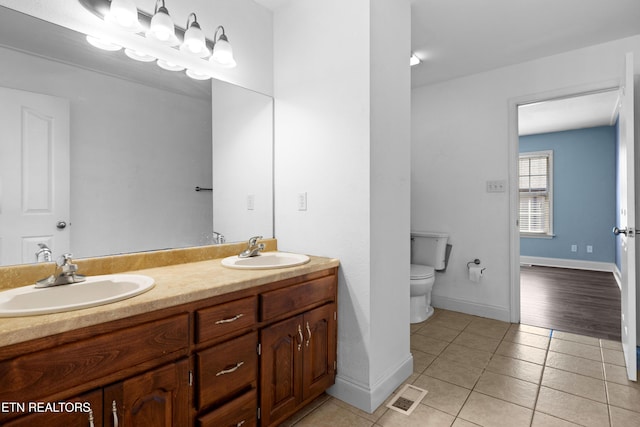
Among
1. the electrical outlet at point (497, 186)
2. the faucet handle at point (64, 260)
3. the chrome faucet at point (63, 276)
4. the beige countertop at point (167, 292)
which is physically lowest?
the beige countertop at point (167, 292)

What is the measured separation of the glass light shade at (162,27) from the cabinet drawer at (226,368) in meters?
1.38

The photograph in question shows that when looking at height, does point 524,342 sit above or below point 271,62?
below

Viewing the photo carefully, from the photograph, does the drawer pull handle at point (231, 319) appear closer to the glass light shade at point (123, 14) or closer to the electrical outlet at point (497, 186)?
the glass light shade at point (123, 14)

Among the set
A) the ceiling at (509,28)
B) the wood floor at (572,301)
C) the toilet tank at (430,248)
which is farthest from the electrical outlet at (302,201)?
the wood floor at (572,301)

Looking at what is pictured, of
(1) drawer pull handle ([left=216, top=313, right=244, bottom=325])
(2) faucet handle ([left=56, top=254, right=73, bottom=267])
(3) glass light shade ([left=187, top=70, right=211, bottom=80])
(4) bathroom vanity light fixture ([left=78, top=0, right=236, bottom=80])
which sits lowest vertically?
(1) drawer pull handle ([left=216, top=313, right=244, bottom=325])

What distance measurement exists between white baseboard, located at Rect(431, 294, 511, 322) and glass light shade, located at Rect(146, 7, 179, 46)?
3127 millimetres

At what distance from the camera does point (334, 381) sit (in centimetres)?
185

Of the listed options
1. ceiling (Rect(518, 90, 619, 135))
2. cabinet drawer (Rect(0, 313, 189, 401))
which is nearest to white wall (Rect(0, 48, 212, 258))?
cabinet drawer (Rect(0, 313, 189, 401))

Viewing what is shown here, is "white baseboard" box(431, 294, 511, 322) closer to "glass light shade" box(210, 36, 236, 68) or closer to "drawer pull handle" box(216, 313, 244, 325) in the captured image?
"drawer pull handle" box(216, 313, 244, 325)

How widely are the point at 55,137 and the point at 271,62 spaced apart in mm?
1281

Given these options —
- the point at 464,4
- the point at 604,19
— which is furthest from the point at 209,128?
the point at 604,19

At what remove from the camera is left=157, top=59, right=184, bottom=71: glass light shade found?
5.51 ft

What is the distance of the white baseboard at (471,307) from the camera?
3.02 metres

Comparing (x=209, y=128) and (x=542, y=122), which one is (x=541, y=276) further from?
(x=209, y=128)
